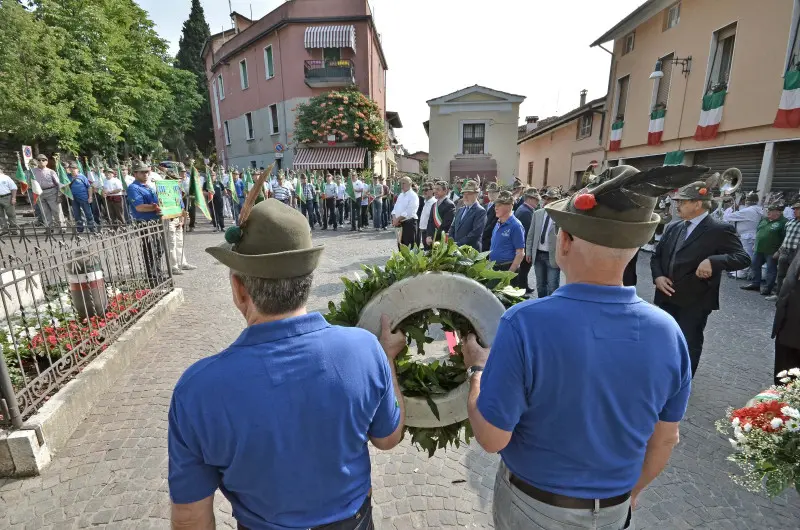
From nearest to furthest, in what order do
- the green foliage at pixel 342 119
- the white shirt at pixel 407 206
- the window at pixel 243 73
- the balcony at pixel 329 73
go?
the white shirt at pixel 407 206 → the green foliage at pixel 342 119 → the balcony at pixel 329 73 → the window at pixel 243 73

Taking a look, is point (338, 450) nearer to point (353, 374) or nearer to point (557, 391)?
point (353, 374)

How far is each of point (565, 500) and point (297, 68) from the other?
25946mm

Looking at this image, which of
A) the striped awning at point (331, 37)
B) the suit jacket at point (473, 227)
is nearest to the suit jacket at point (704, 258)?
the suit jacket at point (473, 227)

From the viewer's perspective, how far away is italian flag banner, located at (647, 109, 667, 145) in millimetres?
13773

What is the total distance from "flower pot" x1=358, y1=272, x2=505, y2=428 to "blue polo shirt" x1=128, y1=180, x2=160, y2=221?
7101 mm

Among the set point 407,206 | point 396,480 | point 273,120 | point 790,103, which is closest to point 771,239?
point 790,103

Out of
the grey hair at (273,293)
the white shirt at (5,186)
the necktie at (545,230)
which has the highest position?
the white shirt at (5,186)

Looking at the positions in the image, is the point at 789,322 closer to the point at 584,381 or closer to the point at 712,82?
the point at 584,381

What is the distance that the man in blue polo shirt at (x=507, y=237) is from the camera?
5453 mm

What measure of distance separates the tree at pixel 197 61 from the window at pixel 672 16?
39.4 meters

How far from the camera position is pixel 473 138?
2720cm

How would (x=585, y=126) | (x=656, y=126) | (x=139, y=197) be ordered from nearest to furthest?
1. (x=139, y=197)
2. (x=656, y=126)
3. (x=585, y=126)

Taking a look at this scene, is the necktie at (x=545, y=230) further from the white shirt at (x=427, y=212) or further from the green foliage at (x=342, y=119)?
the green foliage at (x=342, y=119)

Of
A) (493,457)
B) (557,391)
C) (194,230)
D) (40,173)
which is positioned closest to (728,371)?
(493,457)
